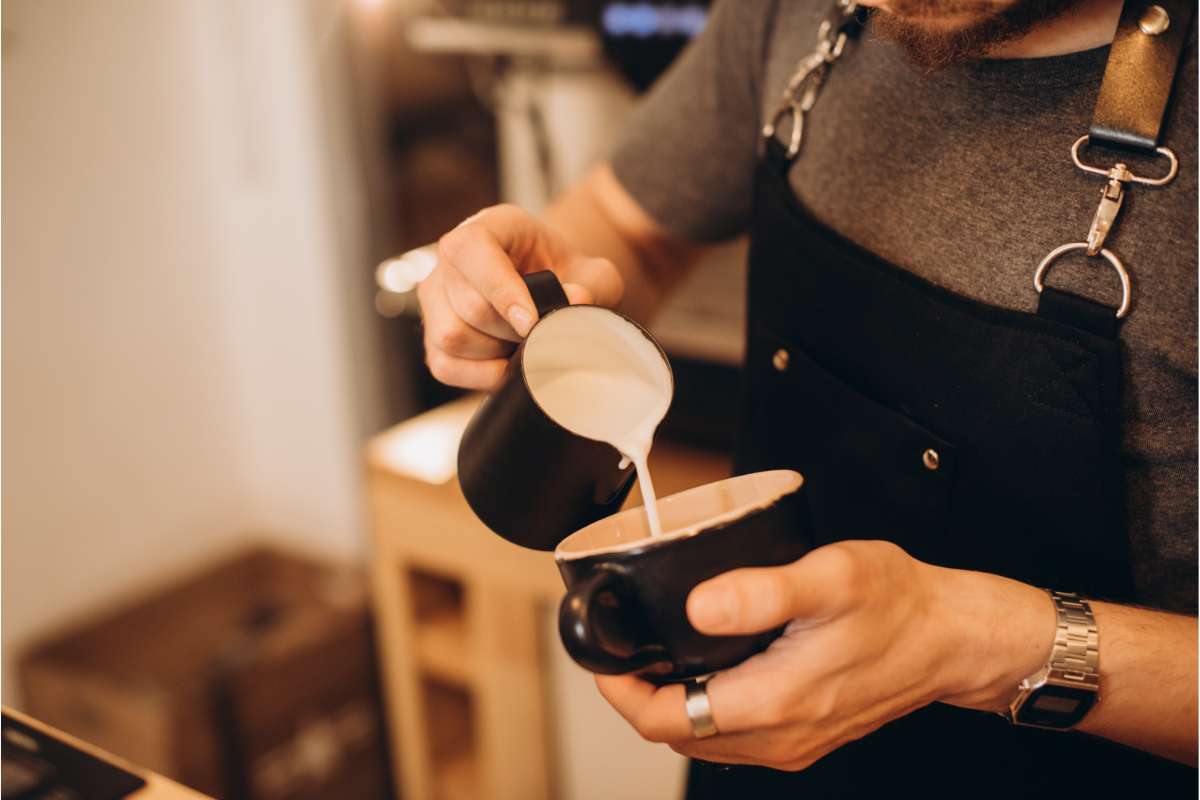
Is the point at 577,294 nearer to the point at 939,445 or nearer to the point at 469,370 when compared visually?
the point at 469,370

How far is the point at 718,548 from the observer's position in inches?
24.1

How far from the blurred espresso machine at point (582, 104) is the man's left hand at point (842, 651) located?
1048 millimetres

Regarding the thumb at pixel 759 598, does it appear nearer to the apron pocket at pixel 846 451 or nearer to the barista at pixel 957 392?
the barista at pixel 957 392

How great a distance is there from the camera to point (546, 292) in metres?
0.78

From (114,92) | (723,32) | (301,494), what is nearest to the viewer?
(723,32)

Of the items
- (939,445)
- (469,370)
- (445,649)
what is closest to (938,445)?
(939,445)

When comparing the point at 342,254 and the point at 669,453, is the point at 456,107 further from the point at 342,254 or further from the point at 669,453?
the point at 669,453

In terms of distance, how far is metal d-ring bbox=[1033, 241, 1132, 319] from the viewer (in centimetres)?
72

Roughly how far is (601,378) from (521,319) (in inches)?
3.9

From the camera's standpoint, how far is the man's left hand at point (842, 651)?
60 cm

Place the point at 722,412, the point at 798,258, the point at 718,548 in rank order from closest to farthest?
the point at 718,548 → the point at 798,258 → the point at 722,412

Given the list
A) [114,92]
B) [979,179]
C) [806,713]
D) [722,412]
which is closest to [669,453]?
[722,412]

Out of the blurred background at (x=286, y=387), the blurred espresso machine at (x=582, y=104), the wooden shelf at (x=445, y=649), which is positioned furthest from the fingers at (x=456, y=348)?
the wooden shelf at (x=445, y=649)

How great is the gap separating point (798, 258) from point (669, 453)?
0.89 meters
